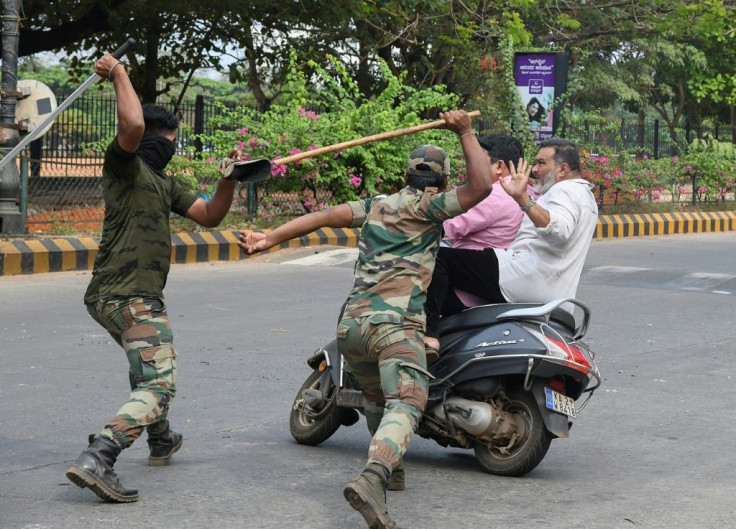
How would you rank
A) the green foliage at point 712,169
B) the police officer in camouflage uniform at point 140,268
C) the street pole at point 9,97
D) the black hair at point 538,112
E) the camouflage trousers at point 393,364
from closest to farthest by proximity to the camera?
the camouflage trousers at point 393,364
the police officer in camouflage uniform at point 140,268
the street pole at point 9,97
the black hair at point 538,112
the green foliage at point 712,169

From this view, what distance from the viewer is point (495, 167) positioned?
5.59 meters

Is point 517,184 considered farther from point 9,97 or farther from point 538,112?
point 538,112

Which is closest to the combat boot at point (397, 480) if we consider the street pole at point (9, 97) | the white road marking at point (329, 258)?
the street pole at point (9, 97)

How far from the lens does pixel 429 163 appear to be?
16.1 feet

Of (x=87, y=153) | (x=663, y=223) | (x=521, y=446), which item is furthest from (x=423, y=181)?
(x=663, y=223)

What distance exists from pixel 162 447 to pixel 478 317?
1.44m

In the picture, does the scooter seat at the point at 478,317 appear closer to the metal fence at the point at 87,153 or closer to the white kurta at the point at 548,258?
the white kurta at the point at 548,258

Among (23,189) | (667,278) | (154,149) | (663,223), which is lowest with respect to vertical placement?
(667,278)

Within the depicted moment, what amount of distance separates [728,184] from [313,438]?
21468 mm

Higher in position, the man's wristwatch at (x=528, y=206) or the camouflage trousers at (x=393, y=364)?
the man's wristwatch at (x=528, y=206)

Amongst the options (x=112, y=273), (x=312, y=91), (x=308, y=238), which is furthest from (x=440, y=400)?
(x=312, y=91)

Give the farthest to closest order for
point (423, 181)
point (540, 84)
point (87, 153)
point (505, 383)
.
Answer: point (540, 84), point (87, 153), point (505, 383), point (423, 181)

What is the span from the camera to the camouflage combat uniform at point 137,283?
493cm

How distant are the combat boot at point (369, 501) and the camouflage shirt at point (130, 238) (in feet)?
4.34
